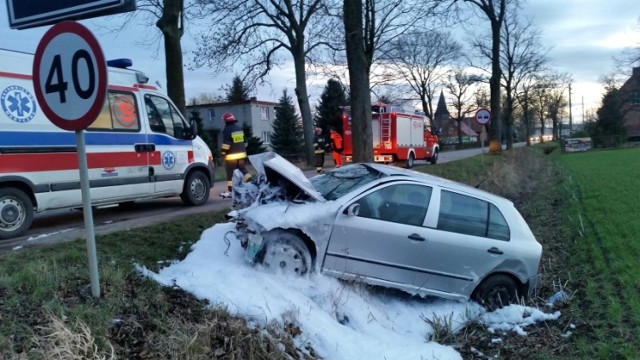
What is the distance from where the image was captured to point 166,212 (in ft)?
30.4

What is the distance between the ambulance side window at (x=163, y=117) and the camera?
913 centimetres

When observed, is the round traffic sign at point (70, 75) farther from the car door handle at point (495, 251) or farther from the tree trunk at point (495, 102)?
the tree trunk at point (495, 102)

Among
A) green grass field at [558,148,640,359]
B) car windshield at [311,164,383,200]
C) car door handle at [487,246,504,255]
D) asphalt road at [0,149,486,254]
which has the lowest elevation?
green grass field at [558,148,640,359]

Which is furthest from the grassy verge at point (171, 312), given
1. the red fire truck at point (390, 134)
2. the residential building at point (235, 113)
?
the residential building at point (235, 113)

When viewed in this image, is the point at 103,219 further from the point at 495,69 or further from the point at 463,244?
the point at 495,69

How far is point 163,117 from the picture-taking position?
9.38 metres

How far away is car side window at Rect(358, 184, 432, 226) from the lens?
589 centimetres

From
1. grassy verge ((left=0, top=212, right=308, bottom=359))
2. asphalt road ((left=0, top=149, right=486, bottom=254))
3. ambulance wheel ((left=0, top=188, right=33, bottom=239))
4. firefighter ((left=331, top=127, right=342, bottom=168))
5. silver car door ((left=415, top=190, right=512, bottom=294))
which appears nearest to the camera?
grassy verge ((left=0, top=212, right=308, bottom=359))

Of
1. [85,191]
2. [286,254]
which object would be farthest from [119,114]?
[85,191]

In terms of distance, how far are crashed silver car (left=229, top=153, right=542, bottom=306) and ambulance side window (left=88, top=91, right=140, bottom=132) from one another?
9.87 ft

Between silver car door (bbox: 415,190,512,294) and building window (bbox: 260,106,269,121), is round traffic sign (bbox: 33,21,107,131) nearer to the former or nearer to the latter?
silver car door (bbox: 415,190,512,294)

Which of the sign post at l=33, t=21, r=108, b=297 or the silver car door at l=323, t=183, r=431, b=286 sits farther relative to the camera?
the silver car door at l=323, t=183, r=431, b=286

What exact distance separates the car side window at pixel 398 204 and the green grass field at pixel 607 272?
205cm

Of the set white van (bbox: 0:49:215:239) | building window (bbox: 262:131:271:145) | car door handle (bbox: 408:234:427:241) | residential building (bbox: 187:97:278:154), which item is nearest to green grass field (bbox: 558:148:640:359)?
car door handle (bbox: 408:234:427:241)
